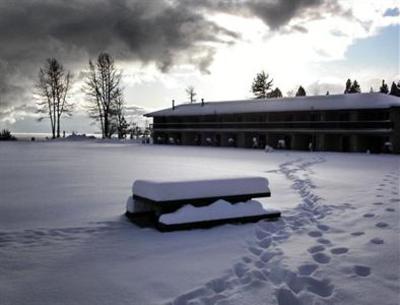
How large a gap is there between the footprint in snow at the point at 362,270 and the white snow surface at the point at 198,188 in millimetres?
3014

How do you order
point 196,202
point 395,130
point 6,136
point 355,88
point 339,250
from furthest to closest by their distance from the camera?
point 355,88 → point 6,136 → point 395,130 → point 196,202 → point 339,250

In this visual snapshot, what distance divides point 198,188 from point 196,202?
10.3 inches

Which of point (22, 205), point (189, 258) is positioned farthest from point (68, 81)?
point (189, 258)

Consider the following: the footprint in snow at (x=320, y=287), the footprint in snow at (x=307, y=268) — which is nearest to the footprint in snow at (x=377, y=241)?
the footprint in snow at (x=307, y=268)

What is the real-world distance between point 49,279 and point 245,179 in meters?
4.27

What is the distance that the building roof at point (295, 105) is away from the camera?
39.8 meters

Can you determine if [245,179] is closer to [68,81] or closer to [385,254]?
[385,254]

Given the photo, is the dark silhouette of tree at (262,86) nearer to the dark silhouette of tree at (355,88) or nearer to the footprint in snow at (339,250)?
the dark silhouette of tree at (355,88)

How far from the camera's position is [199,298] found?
13.3ft

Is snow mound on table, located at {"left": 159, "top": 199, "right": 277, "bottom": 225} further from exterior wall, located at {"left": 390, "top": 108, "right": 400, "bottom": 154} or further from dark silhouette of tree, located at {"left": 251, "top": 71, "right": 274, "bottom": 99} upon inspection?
dark silhouette of tree, located at {"left": 251, "top": 71, "right": 274, "bottom": 99}

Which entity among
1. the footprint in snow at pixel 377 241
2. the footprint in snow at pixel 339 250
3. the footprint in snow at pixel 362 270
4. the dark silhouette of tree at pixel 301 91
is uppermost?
the dark silhouette of tree at pixel 301 91

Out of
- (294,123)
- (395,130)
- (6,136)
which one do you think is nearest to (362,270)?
(395,130)

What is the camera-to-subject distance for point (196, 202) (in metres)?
7.12

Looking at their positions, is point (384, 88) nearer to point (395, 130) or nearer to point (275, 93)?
point (275, 93)
